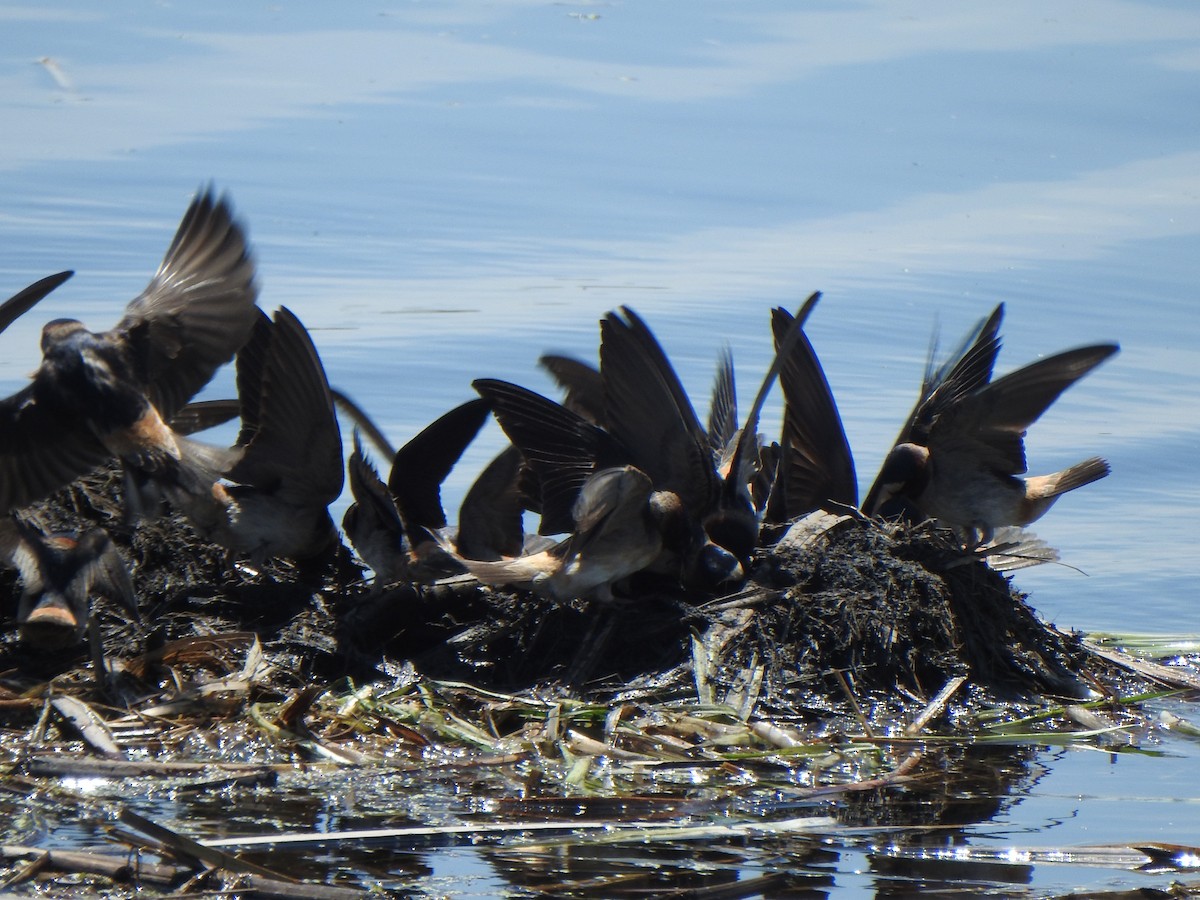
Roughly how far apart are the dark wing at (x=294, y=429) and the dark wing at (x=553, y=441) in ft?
2.11

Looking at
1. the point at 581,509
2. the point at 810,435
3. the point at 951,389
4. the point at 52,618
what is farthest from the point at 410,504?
the point at 951,389

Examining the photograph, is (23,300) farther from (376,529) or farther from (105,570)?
(376,529)

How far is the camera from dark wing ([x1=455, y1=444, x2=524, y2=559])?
8211 mm

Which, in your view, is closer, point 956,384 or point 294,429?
point 294,429

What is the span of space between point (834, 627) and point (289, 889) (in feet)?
9.56

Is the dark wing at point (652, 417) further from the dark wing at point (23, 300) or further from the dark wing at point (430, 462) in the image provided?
the dark wing at point (23, 300)

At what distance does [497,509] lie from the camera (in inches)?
327

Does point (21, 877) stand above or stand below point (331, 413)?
below

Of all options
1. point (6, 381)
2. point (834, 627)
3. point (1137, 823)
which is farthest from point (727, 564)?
point (6, 381)

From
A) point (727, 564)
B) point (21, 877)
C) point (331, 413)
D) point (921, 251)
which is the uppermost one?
point (921, 251)

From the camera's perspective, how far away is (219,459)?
793cm

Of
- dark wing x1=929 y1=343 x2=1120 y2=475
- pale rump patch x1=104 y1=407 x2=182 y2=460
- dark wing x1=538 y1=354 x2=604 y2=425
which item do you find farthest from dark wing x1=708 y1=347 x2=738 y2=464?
pale rump patch x1=104 y1=407 x2=182 y2=460

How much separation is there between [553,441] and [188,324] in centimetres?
161

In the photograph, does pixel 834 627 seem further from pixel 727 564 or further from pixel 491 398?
pixel 491 398
